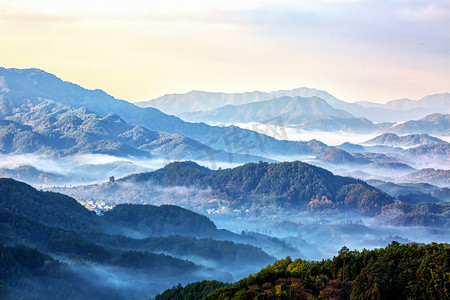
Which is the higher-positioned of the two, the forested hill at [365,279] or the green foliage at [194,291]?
the forested hill at [365,279]

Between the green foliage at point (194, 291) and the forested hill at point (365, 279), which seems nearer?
the forested hill at point (365, 279)

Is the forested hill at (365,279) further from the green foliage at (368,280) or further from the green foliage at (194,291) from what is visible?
the green foliage at (194,291)

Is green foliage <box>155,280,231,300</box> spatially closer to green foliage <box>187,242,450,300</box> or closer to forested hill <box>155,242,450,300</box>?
forested hill <box>155,242,450,300</box>

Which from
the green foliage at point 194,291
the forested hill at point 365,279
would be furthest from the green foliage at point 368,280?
the green foliage at point 194,291

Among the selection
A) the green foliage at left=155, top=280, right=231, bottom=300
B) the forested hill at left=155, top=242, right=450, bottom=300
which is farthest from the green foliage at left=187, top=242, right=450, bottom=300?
the green foliage at left=155, top=280, right=231, bottom=300

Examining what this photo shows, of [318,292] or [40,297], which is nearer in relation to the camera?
[318,292]

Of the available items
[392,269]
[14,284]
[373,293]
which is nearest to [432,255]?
[392,269]

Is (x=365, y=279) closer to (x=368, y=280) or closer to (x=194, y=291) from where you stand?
(x=368, y=280)

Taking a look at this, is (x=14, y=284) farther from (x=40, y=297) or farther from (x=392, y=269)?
(x=392, y=269)
